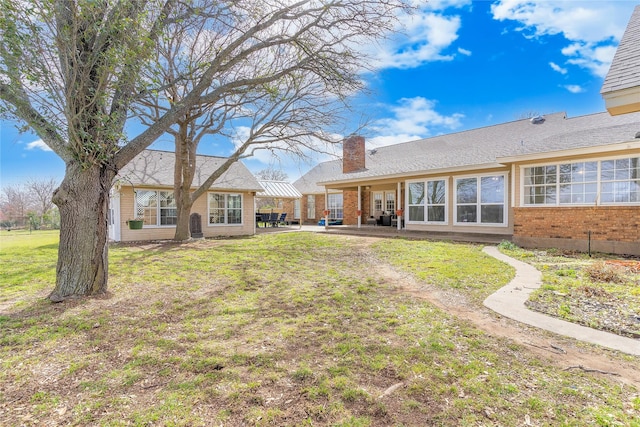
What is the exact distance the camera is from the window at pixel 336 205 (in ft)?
75.5

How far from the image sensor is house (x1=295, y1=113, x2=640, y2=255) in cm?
855

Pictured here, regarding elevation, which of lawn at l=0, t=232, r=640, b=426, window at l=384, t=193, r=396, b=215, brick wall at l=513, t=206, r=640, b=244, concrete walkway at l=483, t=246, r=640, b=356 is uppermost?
window at l=384, t=193, r=396, b=215

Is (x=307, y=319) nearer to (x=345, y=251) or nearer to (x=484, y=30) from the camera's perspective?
(x=345, y=251)

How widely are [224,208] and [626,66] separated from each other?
583 inches

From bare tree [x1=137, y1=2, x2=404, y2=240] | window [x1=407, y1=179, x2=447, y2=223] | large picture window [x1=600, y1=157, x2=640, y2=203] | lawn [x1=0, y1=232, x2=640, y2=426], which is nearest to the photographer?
lawn [x1=0, y1=232, x2=640, y2=426]

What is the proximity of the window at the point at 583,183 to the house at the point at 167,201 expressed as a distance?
1191 centimetres

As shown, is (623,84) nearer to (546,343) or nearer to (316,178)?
(546,343)

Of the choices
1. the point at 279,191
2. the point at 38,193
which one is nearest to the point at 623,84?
the point at 279,191

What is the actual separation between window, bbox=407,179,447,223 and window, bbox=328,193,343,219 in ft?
29.3

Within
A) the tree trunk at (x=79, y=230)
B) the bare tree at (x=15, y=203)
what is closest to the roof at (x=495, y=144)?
the tree trunk at (x=79, y=230)

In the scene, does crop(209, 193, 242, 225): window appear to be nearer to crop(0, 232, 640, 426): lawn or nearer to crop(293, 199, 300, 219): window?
crop(0, 232, 640, 426): lawn

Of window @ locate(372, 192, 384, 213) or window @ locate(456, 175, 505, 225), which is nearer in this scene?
window @ locate(456, 175, 505, 225)

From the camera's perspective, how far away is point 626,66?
4344 mm

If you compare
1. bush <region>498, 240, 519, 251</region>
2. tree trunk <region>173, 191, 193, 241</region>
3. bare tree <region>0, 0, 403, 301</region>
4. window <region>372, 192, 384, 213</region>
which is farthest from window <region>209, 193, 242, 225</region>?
bush <region>498, 240, 519, 251</region>
